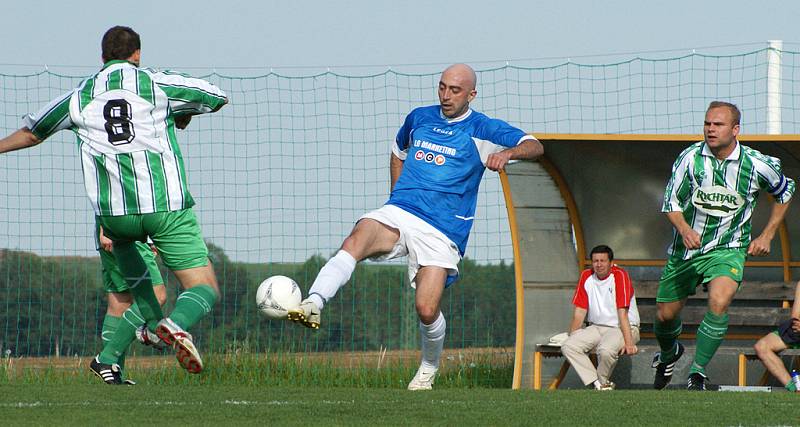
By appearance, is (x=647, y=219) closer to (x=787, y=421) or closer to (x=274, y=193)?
(x=274, y=193)

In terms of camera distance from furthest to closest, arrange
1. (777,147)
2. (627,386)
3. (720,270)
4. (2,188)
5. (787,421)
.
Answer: (2,188)
(627,386)
(777,147)
(720,270)
(787,421)

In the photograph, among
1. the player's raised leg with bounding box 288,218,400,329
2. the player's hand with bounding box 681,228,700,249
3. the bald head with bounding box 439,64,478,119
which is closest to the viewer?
the player's raised leg with bounding box 288,218,400,329

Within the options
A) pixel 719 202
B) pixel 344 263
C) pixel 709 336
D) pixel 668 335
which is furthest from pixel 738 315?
pixel 344 263

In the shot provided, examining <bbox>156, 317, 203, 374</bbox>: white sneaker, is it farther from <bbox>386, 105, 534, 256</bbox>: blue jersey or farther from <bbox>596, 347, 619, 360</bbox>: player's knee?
<bbox>596, 347, 619, 360</bbox>: player's knee

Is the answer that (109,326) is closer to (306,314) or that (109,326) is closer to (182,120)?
(182,120)

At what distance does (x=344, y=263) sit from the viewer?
701cm

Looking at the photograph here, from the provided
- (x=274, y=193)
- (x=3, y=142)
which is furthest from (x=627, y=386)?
(x=3, y=142)

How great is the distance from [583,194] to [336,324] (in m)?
2.66

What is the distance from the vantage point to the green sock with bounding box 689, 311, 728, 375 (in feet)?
28.1

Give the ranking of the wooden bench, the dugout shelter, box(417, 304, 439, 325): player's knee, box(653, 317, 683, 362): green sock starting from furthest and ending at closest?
the dugout shelter
the wooden bench
box(653, 317, 683, 362): green sock
box(417, 304, 439, 325): player's knee

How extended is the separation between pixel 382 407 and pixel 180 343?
110 centimetres

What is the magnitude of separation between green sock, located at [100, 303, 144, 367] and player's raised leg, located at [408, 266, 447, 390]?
1.79m

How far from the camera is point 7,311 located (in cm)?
1194

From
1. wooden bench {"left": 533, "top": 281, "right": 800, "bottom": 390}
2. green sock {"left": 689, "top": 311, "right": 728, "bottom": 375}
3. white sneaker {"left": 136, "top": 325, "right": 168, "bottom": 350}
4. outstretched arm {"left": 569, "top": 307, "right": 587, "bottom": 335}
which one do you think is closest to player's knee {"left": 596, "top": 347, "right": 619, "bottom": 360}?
outstretched arm {"left": 569, "top": 307, "right": 587, "bottom": 335}
